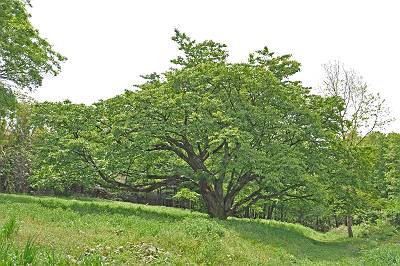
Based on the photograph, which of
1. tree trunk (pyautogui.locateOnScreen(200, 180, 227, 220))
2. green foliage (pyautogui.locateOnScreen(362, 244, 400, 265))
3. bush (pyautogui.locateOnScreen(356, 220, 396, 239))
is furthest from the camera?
bush (pyautogui.locateOnScreen(356, 220, 396, 239))

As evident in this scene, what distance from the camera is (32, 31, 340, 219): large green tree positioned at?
21.2m

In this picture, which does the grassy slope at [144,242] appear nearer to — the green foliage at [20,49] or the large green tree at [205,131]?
the large green tree at [205,131]

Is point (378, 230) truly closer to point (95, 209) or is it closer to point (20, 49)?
point (95, 209)

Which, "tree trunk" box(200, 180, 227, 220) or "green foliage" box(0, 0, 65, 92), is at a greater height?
"green foliage" box(0, 0, 65, 92)

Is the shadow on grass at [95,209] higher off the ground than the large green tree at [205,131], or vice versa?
the large green tree at [205,131]

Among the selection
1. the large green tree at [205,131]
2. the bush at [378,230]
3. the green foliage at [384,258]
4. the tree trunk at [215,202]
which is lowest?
the green foliage at [384,258]

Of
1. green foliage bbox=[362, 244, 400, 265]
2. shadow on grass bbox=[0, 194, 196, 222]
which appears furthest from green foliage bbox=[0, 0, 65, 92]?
green foliage bbox=[362, 244, 400, 265]

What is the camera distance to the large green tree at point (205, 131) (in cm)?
2117

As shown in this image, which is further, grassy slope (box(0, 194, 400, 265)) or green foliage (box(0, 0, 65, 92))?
green foliage (box(0, 0, 65, 92))

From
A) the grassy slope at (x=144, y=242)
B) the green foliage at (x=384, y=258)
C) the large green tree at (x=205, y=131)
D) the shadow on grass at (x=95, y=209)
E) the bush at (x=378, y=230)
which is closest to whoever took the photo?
the grassy slope at (x=144, y=242)

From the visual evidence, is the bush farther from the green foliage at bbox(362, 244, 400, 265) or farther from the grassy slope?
the green foliage at bbox(362, 244, 400, 265)

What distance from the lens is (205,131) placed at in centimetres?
2195

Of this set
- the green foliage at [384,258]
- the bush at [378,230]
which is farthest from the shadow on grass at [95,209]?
the bush at [378,230]

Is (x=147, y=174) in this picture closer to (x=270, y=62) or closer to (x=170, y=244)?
(x=270, y=62)
